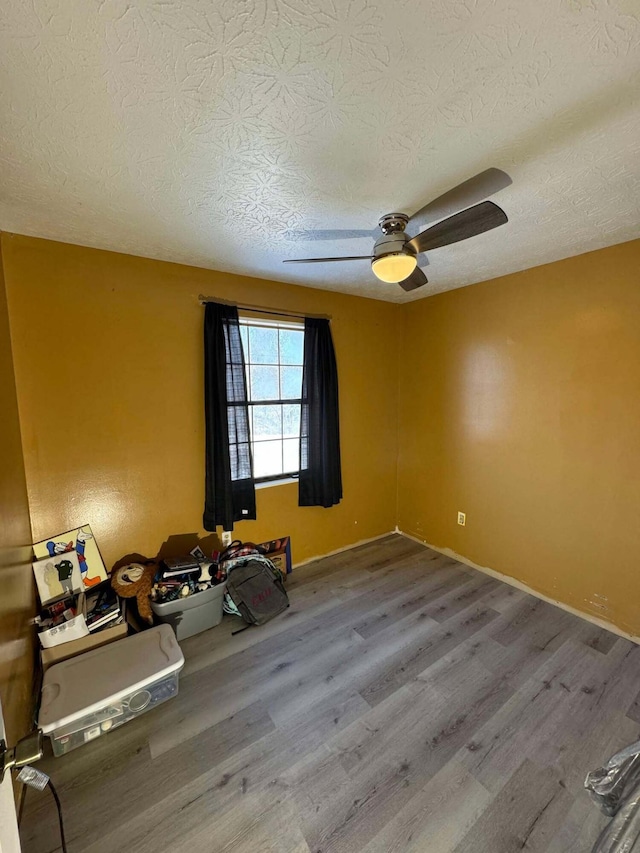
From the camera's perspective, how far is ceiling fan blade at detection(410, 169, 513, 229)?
1.07m

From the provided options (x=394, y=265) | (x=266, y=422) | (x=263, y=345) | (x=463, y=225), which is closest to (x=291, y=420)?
(x=266, y=422)

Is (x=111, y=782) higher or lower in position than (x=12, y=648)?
lower

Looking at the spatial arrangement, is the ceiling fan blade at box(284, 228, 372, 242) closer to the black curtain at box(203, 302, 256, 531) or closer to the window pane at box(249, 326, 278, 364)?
the black curtain at box(203, 302, 256, 531)

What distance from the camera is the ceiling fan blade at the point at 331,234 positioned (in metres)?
1.80

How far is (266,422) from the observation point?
2.82 metres

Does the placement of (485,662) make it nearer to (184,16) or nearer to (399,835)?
(399,835)

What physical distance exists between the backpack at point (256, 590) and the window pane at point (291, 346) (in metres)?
1.60

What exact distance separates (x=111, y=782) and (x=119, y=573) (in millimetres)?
965

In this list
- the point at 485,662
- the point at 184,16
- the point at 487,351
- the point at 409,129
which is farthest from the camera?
the point at 487,351

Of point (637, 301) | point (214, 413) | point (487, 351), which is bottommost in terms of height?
point (214, 413)

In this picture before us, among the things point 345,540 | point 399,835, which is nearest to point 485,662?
point 399,835

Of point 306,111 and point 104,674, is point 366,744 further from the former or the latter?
point 306,111

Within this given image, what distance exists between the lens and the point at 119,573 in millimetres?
2066

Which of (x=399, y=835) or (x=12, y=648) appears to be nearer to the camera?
(x=399, y=835)
